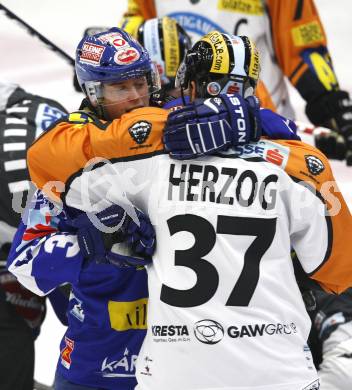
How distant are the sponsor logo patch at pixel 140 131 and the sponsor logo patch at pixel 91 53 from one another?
0.36 meters

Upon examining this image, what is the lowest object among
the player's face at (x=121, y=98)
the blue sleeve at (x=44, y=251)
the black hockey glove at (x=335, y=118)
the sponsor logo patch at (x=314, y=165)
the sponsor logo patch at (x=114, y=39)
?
the black hockey glove at (x=335, y=118)

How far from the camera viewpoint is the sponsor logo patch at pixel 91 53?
215cm

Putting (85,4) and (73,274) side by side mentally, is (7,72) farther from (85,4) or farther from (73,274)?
(73,274)

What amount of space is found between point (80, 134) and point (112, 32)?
43cm

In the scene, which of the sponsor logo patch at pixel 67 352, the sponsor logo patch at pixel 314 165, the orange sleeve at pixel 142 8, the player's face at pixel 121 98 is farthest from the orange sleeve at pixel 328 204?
the orange sleeve at pixel 142 8

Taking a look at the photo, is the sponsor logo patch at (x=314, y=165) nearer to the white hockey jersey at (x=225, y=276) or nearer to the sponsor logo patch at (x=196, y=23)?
the white hockey jersey at (x=225, y=276)

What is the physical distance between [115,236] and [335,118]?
2.51 m

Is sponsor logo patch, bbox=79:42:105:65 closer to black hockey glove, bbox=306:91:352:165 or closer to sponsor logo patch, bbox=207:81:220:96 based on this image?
sponsor logo patch, bbox=207:81:220:96

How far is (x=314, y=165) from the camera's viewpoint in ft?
→ 6.11

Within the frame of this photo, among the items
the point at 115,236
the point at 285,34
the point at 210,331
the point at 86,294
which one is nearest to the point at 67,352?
the point at 86,294

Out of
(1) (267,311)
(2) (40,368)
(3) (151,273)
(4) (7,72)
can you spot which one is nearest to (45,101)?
(2) (40,368)

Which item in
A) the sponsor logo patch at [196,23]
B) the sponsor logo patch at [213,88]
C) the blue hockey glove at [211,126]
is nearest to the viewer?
the blue hockey glove at [211,126]

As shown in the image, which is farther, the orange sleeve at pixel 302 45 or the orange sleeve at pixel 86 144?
the orange sleeve at pixel 302 45

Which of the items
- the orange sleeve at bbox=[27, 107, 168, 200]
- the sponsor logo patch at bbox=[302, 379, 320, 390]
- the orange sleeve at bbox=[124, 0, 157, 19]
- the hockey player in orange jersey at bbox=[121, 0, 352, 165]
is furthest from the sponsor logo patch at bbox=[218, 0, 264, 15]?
the sponsor logo patch at bbox=[302, 379, 320, 390]
